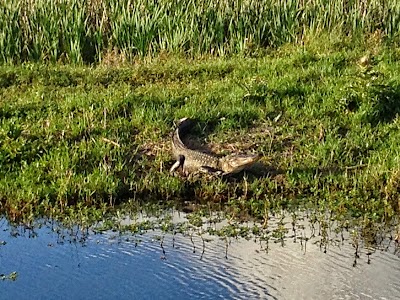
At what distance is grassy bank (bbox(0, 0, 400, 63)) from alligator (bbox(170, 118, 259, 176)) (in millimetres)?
3186

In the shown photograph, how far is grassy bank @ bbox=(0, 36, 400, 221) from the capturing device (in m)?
7.30

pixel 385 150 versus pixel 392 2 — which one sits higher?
pixel 392 2

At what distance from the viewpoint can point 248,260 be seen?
6.14 meters

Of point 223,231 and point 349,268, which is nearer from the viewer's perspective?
point 349,268

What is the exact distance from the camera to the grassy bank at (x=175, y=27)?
1109cm

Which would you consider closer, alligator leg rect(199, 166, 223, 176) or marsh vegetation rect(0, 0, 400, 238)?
marsh vegetation rect(0, 0, 400, 238)

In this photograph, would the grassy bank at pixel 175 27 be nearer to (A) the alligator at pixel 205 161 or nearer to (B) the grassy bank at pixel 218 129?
(B) the grassy bank at pixel 218 129

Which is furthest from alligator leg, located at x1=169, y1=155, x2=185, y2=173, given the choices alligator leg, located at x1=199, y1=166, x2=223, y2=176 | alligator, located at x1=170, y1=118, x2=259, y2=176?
alligator leg, located at x1=199, y1=166, x2=223, y2=176

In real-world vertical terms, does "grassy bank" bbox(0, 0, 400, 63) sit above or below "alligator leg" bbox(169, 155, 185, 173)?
above

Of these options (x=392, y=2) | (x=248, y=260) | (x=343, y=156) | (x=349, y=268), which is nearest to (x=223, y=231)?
(x=248, y=260)

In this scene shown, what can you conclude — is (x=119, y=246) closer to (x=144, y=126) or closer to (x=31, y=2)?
(x=144, y=126)

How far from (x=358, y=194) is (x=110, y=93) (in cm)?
338

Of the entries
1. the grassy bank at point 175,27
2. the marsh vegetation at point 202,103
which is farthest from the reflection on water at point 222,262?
the grassy bank at point 175,27

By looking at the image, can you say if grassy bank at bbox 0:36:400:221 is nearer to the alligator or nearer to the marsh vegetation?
the marsh vegetation
